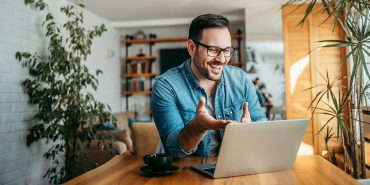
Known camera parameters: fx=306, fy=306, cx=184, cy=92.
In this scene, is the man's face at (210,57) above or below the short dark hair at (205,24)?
below

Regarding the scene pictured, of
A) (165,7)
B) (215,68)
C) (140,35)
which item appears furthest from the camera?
(140,35)

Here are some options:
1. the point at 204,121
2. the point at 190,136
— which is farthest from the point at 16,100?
the point at 204,121

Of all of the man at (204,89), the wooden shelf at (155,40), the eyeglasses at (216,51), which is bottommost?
the man at (204,89)

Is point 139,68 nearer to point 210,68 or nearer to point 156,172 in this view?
point 210,68

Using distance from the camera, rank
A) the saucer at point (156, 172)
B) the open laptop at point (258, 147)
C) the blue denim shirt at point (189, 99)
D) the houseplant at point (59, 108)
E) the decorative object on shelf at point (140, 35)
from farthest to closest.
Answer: the decorative object on shelf at point (140, 35) < the houseplant at point (59, 108) < the blue denim shirt at point (189, 99) < the saucer at point (156, 172) < the open laptop at point (258, 147)

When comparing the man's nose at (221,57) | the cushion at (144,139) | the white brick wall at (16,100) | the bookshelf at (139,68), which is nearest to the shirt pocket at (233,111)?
the man's nose at (221,57)

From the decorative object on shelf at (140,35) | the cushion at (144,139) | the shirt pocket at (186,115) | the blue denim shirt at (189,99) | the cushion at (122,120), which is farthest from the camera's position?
the decorative object on shelf at (140,35)

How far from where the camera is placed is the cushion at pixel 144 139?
248 centimetres

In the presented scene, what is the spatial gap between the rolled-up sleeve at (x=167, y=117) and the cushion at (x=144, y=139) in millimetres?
1067

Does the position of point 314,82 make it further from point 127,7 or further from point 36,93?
point 36,93

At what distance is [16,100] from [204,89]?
90.2 inches

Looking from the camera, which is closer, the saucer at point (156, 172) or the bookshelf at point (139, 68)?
the saucer at point (156, 172)

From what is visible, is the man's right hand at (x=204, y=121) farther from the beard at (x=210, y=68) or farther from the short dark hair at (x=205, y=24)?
the short dark hair at (x=205, y=24)

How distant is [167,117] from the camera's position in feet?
4.47
